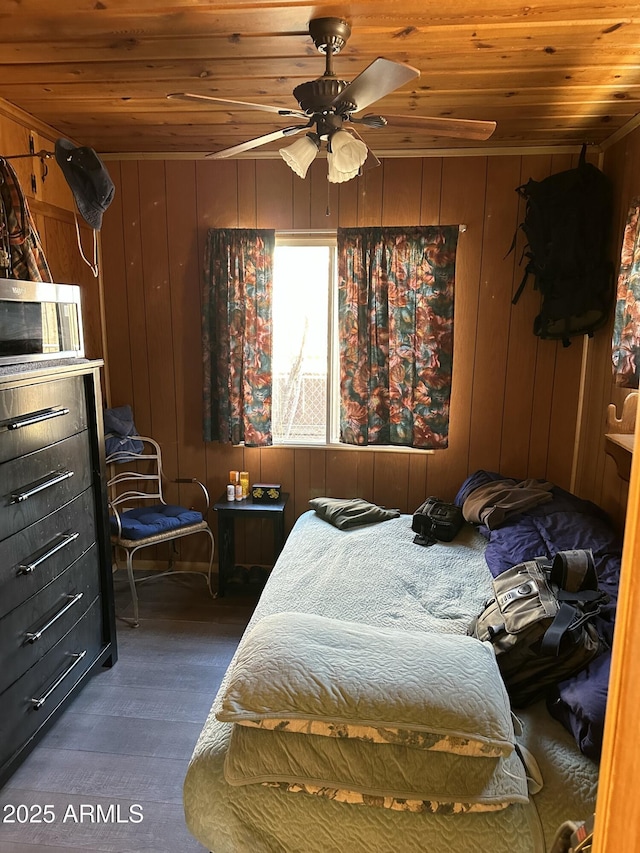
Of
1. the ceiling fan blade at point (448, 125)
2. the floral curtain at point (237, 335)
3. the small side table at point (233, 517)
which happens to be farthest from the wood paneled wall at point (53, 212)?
the ceiling fan blade at point (448, 125)

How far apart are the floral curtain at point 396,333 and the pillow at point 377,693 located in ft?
6.49

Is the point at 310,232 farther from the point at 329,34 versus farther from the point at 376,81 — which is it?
the point at 376,81

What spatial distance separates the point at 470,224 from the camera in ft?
10.5

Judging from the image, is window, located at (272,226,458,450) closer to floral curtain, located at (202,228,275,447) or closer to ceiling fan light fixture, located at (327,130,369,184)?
floral curtain, located at (202,228,275,447)

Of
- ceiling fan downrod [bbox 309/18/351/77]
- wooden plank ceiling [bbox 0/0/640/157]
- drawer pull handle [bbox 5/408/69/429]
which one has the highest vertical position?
wooden plank ceiling [bbox 0/0/640/157]

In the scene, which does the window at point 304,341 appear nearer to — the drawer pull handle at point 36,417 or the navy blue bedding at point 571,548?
the navy blue bedding at point 571,548

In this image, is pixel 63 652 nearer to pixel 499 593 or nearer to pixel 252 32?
pixel 499 593

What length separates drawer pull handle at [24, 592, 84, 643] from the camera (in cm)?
200

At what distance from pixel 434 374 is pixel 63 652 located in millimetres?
2292

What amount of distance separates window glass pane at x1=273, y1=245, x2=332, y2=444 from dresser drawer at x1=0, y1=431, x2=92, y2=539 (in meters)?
1.39

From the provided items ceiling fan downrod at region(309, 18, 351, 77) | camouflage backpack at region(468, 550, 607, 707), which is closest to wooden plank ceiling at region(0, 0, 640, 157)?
ceiling fan downrod at region(309, 18, 351, 77)

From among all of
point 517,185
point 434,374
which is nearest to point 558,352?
point 434,374

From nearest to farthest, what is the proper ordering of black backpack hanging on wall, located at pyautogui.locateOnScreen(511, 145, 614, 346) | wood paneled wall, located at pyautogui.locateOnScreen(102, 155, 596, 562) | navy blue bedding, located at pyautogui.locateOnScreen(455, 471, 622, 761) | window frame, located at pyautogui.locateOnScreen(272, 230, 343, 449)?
navy blue bedding, located at pyautogui.locateOnScreen(455, 471, 622, 761) < black backpack hanging on wall, located at pyautogui.locateOnScreen(511, 145, 614, 346) < wood paneled wall, located at pyautogui.locateOnScreen(102, 155, 596, 562) < window frame, located at pyautogui.locateOnScreen(272, 230, 343, 449)

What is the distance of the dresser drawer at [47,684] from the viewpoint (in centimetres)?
191
